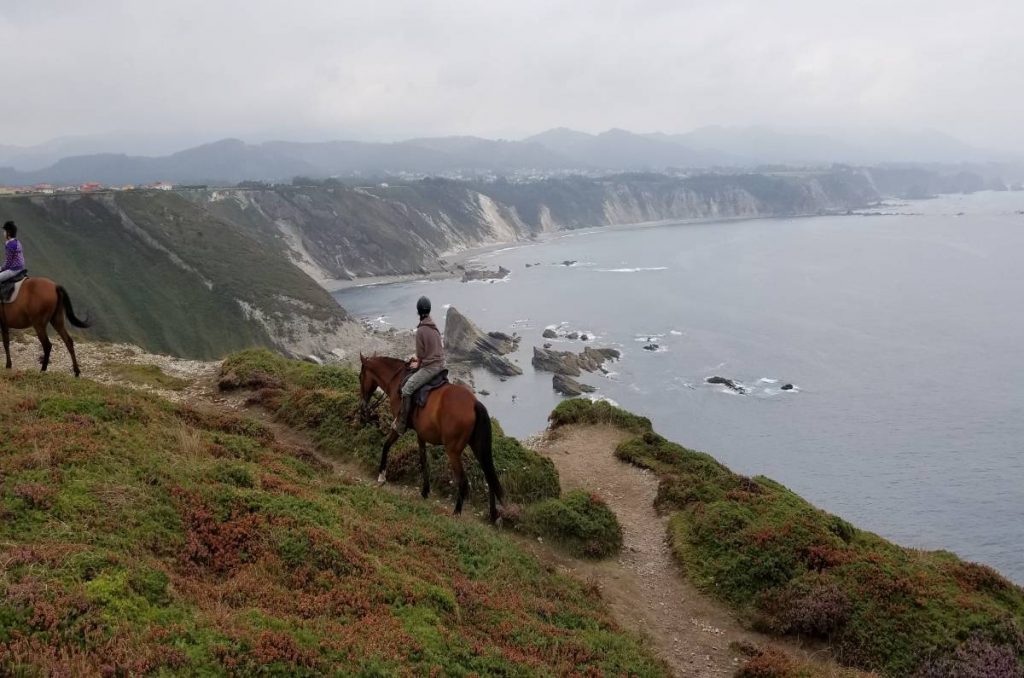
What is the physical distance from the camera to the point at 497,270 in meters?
148

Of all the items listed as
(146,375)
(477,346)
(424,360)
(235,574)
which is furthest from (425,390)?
(477,346)

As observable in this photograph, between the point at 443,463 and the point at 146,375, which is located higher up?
the point at 146,375

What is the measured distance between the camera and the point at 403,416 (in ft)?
42.0

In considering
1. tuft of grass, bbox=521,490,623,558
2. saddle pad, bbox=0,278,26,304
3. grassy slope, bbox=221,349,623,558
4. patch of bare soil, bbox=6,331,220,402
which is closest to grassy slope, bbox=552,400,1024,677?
tuft of grass, bbox=521,490,623,558

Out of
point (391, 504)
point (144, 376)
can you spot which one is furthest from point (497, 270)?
point (391, 504)

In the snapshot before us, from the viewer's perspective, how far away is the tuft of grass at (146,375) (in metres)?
20.9

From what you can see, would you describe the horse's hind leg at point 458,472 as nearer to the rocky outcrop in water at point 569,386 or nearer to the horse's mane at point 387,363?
the horse's mane at point 387,363

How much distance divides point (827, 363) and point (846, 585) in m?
66.9

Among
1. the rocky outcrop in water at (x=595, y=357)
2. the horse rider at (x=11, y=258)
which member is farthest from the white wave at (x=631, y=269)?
A: the horse rider at (x=11, y=258)

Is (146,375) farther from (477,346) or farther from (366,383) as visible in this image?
(477,346)

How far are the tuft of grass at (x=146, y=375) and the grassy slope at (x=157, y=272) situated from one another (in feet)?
170

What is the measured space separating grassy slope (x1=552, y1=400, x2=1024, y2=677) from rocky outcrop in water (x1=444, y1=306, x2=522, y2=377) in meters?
61.6

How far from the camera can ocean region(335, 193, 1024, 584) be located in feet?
145

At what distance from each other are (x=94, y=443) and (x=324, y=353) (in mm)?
79364
